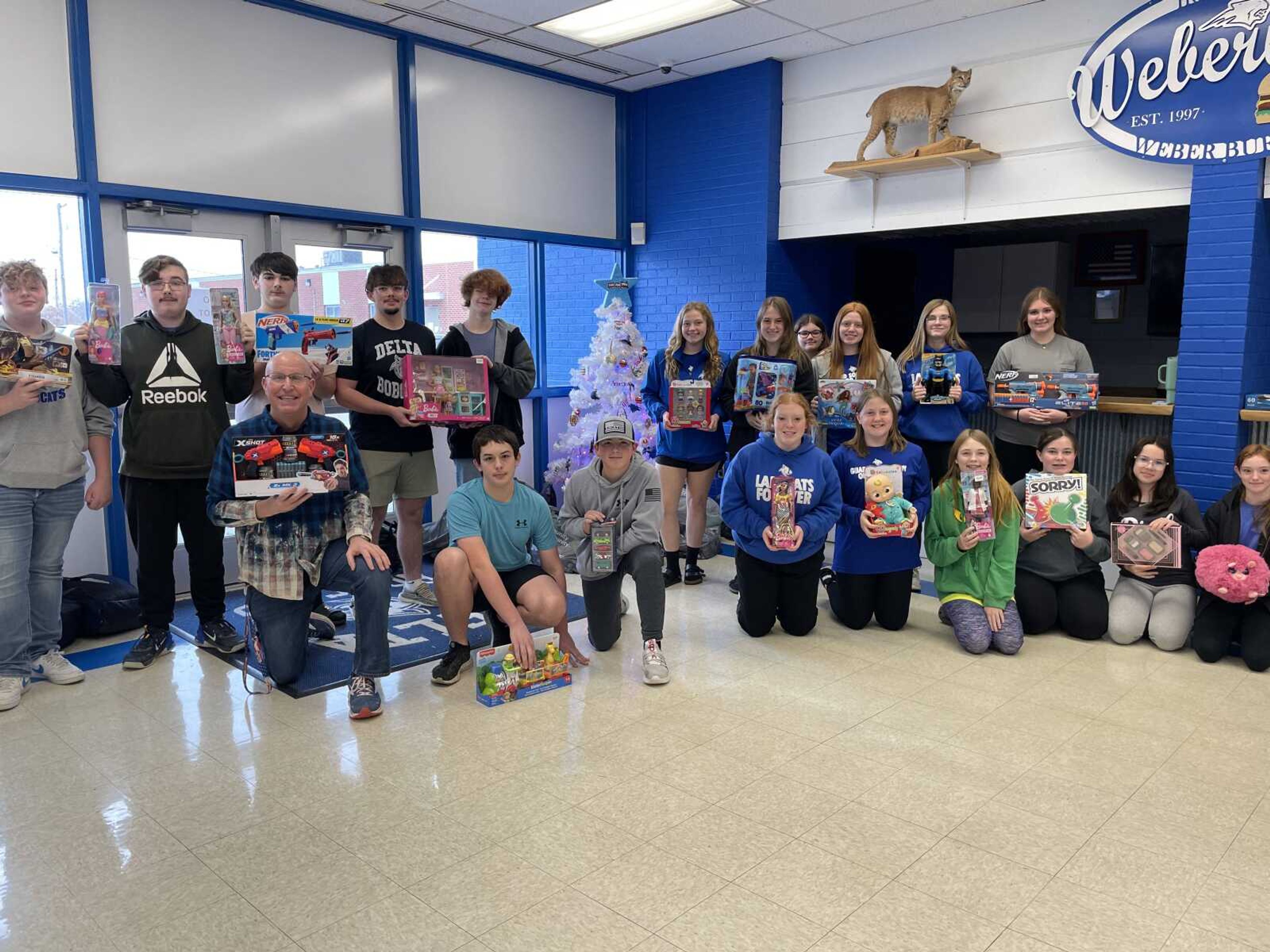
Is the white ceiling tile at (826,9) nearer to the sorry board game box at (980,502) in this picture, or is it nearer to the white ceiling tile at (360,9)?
the white ceiling tile at (360,9)

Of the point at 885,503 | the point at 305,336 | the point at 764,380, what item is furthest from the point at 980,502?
the point at 305,336

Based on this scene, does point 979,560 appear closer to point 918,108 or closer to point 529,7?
point 918,108

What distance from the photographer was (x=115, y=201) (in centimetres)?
486

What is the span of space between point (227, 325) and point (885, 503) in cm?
295

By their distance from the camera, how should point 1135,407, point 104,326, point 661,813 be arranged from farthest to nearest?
point 1135,407, point 104,326, point 661,813

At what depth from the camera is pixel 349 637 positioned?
14.6 ft

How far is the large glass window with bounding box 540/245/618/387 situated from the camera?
7.68 m

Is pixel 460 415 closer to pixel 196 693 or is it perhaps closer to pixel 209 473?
pixel 209 473

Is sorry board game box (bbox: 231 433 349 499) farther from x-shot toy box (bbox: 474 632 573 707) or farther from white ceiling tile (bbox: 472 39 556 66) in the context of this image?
white ceiling tile (bbox: 472 39 556 66)

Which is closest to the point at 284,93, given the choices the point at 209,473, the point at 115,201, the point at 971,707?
the point at 115,201

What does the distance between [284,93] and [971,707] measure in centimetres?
479

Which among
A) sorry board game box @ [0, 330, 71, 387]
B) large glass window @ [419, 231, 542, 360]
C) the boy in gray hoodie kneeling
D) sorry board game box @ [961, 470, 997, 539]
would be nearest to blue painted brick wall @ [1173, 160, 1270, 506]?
sorry board game box @ [961, 470, 997, 539]

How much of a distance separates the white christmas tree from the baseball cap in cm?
265

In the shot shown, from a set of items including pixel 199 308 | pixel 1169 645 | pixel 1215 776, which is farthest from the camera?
pixel 199 308
